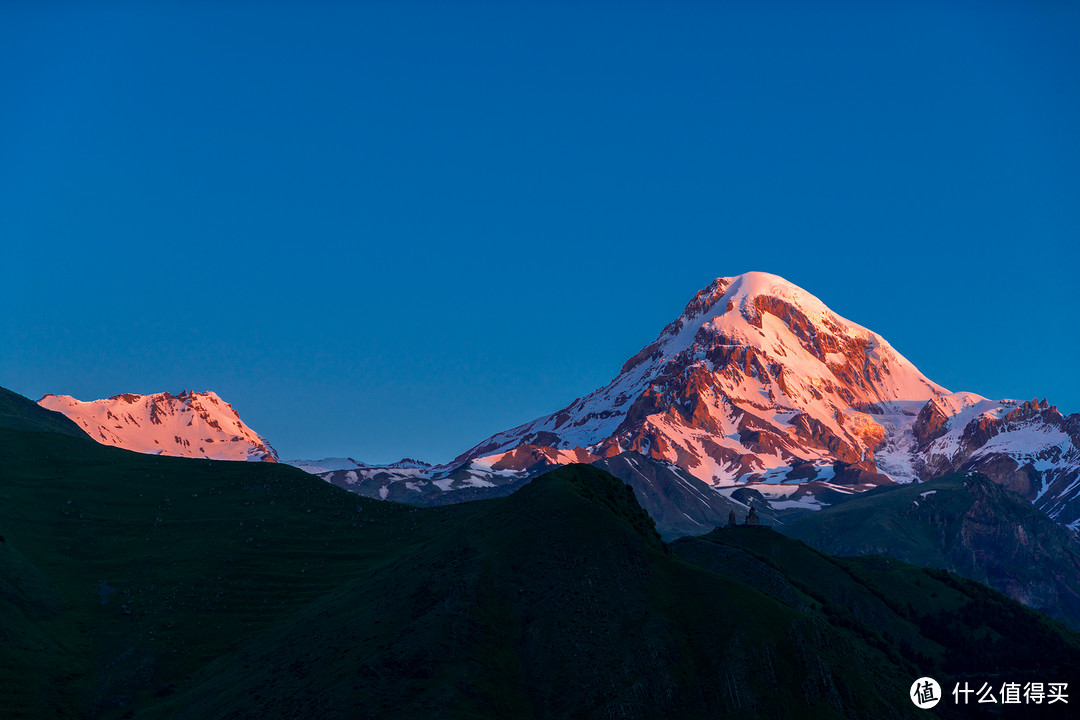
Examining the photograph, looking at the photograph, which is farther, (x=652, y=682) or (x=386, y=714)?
(x=652, y=682)

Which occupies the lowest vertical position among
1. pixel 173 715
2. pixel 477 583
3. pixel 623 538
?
pixel 173 715

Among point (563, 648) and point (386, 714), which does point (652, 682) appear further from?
point (386, 714)

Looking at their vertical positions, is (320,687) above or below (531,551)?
below

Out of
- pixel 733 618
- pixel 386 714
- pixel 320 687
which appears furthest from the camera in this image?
pixel 733 618

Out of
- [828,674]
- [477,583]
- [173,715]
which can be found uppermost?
[477,583]

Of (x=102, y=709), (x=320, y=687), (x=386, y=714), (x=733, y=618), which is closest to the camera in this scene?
(x=386, y=714)

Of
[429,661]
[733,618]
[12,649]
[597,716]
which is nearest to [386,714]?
[429,661]

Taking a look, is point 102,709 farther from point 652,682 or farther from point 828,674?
point 828,674

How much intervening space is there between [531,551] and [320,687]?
47.8m

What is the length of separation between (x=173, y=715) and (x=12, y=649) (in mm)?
40711

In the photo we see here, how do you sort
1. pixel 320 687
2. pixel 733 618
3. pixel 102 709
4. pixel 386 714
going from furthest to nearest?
pixel 102 709 < pixel 733 618 < pixel 320 687 < pixel 386 714

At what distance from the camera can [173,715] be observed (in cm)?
17612

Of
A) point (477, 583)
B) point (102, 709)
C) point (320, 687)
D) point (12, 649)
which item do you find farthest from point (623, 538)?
point (12, 649)

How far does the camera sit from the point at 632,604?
180 m
